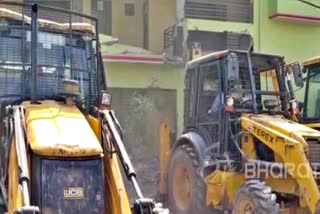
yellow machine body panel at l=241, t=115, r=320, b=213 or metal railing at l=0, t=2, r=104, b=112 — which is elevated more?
metal railing at l=0, t=2, r=104, b=112

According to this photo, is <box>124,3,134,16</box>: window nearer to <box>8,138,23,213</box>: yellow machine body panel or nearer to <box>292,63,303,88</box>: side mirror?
<box>292,63,303,88</box>: side mirror

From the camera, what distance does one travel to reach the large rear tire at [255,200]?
684 centimetres

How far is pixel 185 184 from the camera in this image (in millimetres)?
9328

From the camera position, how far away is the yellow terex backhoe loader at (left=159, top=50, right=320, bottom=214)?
278 inches

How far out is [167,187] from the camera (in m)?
9.76

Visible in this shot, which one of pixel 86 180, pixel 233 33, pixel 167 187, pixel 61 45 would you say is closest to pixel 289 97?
pixel 167 187

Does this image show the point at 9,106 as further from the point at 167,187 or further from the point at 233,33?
the point at 233,33

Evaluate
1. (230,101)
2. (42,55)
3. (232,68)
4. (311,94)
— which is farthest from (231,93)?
(42,55)

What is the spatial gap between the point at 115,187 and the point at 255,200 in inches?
95.2

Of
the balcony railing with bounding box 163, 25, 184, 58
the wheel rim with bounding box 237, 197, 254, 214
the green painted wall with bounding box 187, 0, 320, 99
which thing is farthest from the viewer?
the green painted wall with bounding box 187, 0, 320, 99

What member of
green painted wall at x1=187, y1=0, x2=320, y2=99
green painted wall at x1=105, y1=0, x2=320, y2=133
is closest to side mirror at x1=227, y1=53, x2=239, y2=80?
green painted wall at x1=105, y1=0, x2=320, y2=133

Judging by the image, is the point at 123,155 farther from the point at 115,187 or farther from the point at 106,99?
the point at 106,99

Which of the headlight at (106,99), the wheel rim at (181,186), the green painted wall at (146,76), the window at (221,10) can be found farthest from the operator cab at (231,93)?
the window at (221,10)

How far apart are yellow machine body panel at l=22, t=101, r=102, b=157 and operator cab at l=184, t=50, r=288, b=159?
10.1 feet
